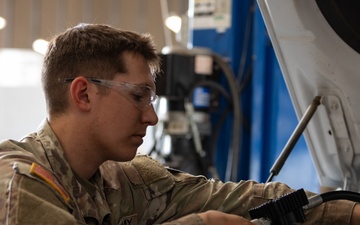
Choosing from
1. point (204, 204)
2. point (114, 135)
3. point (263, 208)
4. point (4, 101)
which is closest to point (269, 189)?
point (204, 204)

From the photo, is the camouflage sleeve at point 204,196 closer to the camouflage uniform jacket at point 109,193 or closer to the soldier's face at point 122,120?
the camouflage uniform jacket at point 109,193

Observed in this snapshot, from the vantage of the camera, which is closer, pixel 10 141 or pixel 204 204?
pixel 10 141

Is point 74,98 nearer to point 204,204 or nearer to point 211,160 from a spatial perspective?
point 204,204

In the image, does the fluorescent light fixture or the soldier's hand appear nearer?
the soldier's hand

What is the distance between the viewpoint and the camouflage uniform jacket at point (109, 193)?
117 centimetres

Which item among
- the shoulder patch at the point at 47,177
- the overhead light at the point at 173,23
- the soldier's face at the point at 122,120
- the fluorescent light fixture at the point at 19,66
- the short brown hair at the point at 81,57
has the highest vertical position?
the overhead light at the point at 173,23

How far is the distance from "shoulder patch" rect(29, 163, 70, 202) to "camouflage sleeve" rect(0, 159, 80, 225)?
0.04 ft

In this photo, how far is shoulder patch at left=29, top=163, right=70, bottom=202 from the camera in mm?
1207

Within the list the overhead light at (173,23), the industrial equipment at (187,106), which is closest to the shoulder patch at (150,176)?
the industrial equipment at (187,106)

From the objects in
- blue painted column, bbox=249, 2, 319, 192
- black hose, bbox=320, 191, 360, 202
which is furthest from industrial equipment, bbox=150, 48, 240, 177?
black hose, bbox=320, 191, 360, 202

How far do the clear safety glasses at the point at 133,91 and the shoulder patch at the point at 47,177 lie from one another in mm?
306

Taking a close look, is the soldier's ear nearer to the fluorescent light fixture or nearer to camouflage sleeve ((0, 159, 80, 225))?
camouflage sleeve ((0, 159, 80, 225))

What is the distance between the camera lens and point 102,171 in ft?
5.43

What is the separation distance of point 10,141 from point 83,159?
22 centimetres
